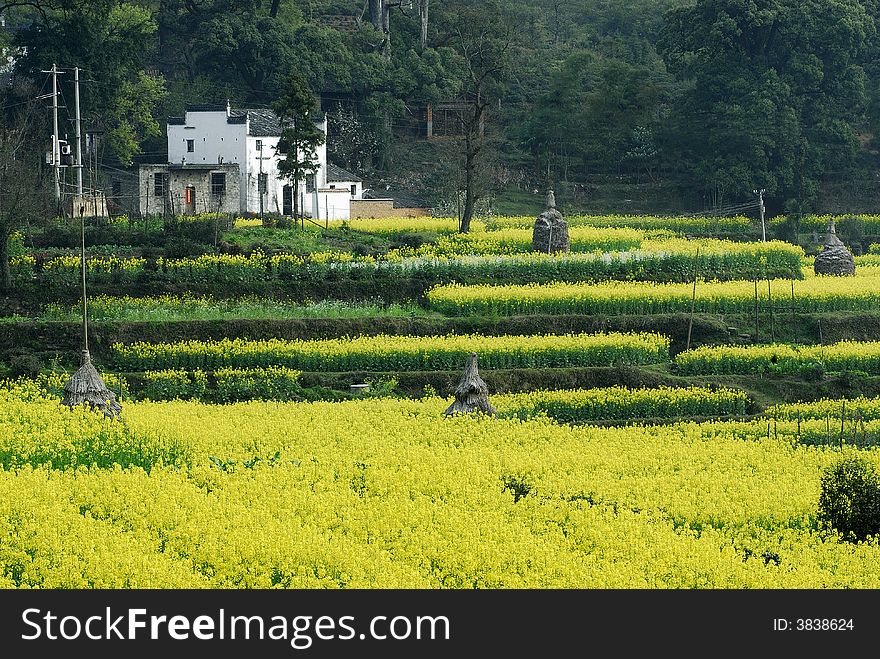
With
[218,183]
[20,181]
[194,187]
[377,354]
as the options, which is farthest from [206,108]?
[377,354]

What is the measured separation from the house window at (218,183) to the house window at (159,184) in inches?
75.0

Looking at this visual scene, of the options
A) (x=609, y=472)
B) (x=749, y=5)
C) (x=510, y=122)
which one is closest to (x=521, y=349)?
(x=609, y=472)

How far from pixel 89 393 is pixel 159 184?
3428 centimetres

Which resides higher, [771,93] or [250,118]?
[771,93]

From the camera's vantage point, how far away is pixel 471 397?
2833 centimetres

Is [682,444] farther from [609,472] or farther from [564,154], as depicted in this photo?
[564,154]

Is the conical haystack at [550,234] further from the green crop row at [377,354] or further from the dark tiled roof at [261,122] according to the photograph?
the dark tiled roof at [261,122]

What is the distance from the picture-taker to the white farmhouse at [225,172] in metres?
59.6

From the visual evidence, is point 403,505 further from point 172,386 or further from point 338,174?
point 338,174

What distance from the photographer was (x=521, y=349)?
114 feet

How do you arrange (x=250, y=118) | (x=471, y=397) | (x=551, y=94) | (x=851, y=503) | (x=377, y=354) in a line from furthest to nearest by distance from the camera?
(x=551, y=94) → (x=250, y=118) → (x=377, y=354) → (x=471, y=397) → (x=851, y=503)

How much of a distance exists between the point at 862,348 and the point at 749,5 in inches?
1337

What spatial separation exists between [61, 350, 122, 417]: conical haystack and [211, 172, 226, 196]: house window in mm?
33153

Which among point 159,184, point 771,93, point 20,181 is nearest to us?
point 20,181
